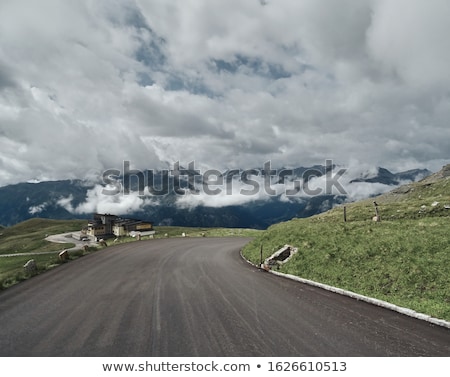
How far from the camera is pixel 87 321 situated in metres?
12.3

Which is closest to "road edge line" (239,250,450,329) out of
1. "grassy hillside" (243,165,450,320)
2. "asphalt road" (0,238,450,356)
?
"asphalt road" (0,238,450,356)

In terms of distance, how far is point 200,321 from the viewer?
1189cm

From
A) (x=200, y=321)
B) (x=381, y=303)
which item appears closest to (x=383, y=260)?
(x=381, y=303)

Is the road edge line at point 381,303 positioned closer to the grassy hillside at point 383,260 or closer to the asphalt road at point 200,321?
the asphalt road at point 200,321

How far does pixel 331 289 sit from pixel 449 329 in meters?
5.95

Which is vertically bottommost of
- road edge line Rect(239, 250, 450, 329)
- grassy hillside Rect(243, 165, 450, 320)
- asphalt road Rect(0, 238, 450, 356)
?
asphalt road Rect(0, 238, 450, 356)

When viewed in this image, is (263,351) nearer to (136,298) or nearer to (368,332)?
(368,332)

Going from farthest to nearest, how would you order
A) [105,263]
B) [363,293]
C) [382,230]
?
[105,263] < [382,230] < [363,293]

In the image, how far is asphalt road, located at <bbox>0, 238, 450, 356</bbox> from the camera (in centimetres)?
950

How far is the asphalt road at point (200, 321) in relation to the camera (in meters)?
9.50

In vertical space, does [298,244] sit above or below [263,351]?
above

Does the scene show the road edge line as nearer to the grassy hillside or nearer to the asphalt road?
the asphalt road

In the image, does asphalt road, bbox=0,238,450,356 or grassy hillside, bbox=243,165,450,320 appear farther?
grassy hillside, bbox=243,165,450,320
